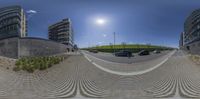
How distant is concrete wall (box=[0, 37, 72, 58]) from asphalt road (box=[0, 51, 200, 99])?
3.36 feet

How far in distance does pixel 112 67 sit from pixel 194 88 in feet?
5.30

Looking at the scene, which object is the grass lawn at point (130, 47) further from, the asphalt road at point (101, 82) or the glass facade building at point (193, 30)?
the asphalt road at point (101, 82)

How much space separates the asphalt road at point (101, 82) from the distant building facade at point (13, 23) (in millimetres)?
1236

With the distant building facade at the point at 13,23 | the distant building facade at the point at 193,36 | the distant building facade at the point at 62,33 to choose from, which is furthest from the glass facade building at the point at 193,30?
the distant building facade at the point at 13,23

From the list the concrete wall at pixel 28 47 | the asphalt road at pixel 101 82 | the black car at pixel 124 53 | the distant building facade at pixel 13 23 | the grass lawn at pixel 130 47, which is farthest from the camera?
the asphalt road at pixel 101 82

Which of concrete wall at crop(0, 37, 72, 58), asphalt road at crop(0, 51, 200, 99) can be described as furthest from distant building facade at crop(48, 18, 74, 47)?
asphalt road at crop(0, 51, 200, 99)

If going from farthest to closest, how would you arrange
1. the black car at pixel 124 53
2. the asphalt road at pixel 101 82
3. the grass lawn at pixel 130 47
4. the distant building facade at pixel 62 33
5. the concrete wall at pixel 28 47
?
the asphalt road at pixel 101 82
the black car at pixel 124 53
the grass lawn at pixel 130 47
the distant building facade at pixel 62 33
the concrete wall at pixel 28 47

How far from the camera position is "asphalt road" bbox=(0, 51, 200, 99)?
4.01 metres

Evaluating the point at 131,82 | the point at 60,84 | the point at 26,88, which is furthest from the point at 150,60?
the point at 26,88

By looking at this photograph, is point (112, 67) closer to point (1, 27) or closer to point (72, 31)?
point (72, 31)

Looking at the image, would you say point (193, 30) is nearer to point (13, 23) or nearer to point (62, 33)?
point (62, 33)

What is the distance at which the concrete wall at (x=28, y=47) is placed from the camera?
2590mm

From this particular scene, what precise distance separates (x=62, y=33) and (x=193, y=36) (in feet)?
6.01

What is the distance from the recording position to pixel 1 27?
295 cm
